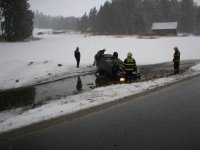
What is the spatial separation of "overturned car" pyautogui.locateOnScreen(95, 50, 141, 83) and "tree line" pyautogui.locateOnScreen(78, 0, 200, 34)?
7129 centimetres

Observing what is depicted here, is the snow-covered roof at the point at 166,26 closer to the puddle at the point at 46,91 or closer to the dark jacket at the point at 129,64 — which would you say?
the puddle at the point at 46,91

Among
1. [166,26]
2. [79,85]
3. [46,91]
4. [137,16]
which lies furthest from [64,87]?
[137,16]

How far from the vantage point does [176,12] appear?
112000 millimetres

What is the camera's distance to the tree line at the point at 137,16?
91125mm

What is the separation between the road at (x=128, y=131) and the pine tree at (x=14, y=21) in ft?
154

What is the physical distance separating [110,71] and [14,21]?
42568 millimetres

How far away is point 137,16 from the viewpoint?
90.8 meters

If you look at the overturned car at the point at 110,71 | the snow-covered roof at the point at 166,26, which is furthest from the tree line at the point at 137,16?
the overturned car at the point at 110,71

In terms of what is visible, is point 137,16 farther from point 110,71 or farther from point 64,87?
point 64,87

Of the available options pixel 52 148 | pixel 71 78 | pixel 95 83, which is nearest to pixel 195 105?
pixel 52 148

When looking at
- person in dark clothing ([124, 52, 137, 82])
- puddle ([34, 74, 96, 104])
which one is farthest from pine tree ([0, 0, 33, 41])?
person in dark clothing ([124, 52, 137, 82])

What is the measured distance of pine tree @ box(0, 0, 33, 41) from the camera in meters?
51.5

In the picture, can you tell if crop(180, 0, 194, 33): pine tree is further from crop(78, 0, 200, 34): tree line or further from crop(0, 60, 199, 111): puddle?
crop(0, 60, 199, 111): puddle

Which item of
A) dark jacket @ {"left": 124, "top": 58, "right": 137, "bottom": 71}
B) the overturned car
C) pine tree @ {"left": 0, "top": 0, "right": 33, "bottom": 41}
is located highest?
pine tree @ {"left": 0, "top": 0, "right": 33, "bottom": 41}
